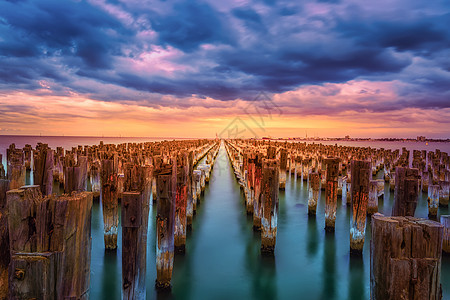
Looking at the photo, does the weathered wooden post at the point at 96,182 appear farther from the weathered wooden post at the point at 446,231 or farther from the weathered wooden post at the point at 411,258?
the weathered wooden post at the point at 446,231

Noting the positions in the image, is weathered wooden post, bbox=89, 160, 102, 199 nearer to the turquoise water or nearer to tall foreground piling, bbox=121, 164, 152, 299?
the turquoise water

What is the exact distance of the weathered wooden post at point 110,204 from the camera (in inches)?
240

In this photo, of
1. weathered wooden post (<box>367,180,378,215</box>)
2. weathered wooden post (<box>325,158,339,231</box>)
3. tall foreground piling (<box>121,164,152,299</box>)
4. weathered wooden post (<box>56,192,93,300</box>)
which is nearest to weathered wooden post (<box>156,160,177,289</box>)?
tall foreground piling (<box>121,164,152,299</box>)

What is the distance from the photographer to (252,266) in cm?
616

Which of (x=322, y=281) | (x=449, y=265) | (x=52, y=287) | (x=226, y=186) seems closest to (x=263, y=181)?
(x=322, y=281)

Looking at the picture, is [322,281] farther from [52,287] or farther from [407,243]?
[52,287]

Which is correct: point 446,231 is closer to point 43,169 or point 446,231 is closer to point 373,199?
point 373,199

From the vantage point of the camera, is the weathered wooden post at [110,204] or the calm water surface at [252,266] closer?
the calm water surface at [252,266]

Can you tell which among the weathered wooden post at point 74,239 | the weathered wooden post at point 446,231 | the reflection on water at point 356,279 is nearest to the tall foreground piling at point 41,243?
the weathered wooden post at point 74,239

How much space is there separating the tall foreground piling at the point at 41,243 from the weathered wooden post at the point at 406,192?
192 inches

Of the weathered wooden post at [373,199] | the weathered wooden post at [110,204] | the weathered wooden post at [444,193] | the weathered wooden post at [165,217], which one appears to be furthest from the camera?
the weathered wooden post at [444,193]

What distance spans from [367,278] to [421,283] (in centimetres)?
421

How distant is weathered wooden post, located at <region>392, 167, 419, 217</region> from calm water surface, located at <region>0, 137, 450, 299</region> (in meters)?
2.12

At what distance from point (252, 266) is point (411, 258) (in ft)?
14.4
